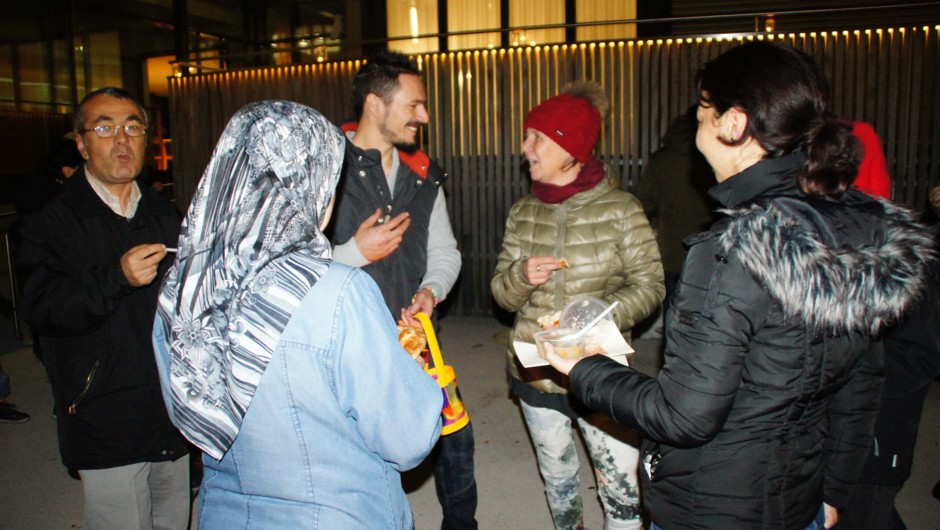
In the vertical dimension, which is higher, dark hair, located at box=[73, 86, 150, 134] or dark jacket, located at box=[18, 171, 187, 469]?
dark hair, located at box=[73, 86, 150, 134]

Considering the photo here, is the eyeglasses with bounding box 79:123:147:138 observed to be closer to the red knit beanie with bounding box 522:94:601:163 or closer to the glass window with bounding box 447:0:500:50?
the red knit beanie with bounding box 522:94:601:163

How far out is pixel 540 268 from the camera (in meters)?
2.59

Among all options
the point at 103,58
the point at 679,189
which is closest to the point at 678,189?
the point at 679,189

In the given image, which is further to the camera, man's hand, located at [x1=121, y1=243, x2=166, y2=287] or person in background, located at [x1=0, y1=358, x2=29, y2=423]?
person in background, located at [x1=0, y1=358, x2=29, y2=423]

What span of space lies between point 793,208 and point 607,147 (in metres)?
5.68

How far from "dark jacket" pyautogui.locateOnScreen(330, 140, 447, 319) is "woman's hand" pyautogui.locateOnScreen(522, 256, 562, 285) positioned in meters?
0.60

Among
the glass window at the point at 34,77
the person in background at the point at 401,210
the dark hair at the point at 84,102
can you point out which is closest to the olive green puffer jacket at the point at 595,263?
the person in background at the point at 401,210

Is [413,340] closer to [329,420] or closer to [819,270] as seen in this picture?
[329,420]

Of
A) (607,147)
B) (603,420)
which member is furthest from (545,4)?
(603,420)

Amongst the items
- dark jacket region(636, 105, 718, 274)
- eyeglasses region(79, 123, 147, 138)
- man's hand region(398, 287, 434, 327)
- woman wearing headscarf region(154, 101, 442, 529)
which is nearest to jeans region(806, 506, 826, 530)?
woman wearing headscarf region(154, 101, 442, 529)

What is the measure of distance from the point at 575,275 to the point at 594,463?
0.81 m

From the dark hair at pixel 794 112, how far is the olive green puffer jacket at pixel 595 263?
1.16m

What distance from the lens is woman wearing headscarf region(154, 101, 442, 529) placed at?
141cm

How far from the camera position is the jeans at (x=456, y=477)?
9.37 feet
